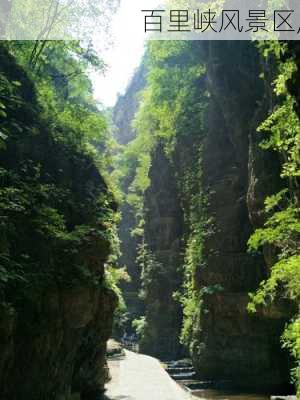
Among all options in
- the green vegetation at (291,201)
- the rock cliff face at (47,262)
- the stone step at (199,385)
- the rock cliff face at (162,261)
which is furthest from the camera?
the rock cliff face at (162,261)

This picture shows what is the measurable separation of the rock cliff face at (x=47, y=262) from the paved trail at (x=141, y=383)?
760mm

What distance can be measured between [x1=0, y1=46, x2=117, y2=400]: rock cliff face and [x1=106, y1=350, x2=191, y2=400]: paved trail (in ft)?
2.49

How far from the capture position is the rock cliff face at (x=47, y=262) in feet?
26.7

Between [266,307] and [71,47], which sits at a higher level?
[71,47]

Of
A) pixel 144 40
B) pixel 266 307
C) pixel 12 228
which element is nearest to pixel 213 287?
pixel 266 307

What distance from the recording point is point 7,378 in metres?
7.70

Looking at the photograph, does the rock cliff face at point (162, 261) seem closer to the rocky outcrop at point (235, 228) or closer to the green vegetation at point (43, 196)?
the rocky outcrop at point (235, 228)

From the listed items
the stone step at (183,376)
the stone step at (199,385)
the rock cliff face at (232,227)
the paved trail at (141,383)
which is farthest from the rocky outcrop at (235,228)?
the paved trail at (141,383)

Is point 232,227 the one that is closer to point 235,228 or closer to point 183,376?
point 235,228

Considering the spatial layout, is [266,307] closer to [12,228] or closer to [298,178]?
[298,178]

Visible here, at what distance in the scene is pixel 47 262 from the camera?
9.52 meters

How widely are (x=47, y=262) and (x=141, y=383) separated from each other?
7.40m

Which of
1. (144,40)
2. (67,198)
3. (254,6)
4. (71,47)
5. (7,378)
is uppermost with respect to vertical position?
(144,40)

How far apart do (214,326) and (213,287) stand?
1874mm
